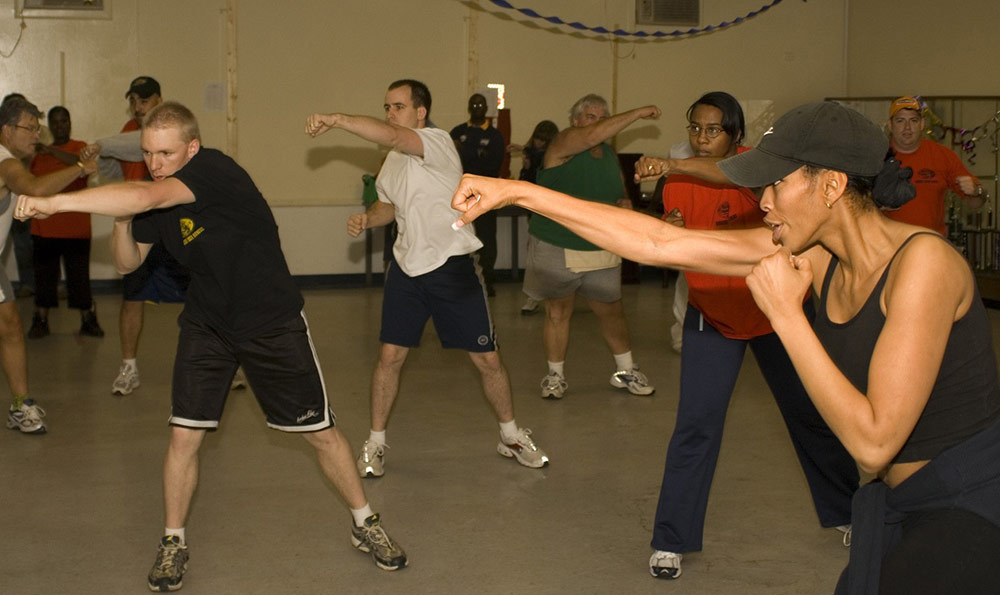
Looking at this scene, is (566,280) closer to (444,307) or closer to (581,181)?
(581,181)

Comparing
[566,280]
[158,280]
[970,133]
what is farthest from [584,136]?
[970,133]

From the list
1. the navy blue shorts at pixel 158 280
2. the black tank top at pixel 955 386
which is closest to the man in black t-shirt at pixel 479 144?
the navy blue shorts at pixel 158 280

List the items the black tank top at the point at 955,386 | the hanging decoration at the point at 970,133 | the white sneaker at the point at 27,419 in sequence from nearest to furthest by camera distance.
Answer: the black tank top at the point at 955,386
the white sneaker at the point at 27,419
the hanging decoration at the point at 970,133

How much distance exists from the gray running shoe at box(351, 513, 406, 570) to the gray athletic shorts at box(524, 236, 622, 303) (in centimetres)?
277

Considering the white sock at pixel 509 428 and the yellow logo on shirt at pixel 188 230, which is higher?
the yellow logo on shirt at pixel 188 230

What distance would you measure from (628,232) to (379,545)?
A: 1.87m

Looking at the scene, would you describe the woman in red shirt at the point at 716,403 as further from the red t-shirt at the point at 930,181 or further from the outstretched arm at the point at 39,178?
the red t-shirt at the point at 930,181

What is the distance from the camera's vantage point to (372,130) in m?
4.22

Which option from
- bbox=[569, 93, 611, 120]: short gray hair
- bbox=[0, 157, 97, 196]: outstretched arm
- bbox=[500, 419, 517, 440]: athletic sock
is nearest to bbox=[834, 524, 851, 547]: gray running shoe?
bbox=[500, 419, 517, 440]: athletic sock

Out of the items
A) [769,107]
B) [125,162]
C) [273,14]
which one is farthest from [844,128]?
Result: [769,107]

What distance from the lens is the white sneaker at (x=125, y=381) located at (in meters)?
6.39

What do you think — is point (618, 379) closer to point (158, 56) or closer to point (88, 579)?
point (88, 579)

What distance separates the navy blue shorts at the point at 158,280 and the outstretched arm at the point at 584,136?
2.12 meters

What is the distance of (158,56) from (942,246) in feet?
32.8
